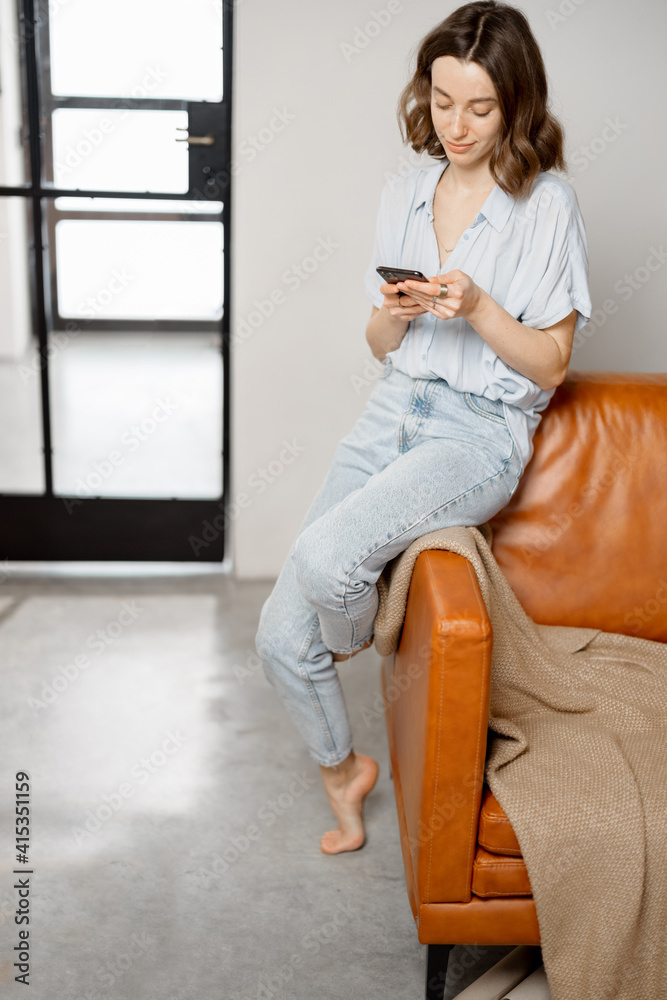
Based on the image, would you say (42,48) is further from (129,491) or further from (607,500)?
(607,500)

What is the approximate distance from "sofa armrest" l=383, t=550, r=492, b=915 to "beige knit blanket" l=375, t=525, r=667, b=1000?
0.24 feet

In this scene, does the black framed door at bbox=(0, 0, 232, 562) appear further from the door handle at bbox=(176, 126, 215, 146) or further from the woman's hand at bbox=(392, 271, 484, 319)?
the woman's hand at bbox=(392, 271, 484, 319)

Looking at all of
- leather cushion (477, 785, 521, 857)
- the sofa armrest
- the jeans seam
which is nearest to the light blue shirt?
the sofa armrest

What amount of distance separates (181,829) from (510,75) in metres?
1.59

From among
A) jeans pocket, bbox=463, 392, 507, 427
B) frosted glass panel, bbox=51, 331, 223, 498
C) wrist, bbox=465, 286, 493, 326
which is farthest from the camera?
frosted glass panel, bbox=51, 331, 223, 498

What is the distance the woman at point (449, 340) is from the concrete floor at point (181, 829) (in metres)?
0.26

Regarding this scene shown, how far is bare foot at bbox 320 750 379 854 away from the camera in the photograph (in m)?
1.90

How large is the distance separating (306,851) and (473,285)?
A: 118cm

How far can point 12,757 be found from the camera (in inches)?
84.0

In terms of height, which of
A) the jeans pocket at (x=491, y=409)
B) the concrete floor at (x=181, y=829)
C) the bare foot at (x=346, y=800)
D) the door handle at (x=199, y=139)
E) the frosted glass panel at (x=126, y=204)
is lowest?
the concrete floor at (x=181, y=829)

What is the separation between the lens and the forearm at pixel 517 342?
5.21 ft

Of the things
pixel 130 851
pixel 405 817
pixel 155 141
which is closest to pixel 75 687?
pixel 130 851

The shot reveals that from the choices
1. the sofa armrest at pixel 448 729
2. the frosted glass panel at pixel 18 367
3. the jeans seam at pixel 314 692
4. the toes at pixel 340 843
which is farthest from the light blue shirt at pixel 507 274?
the frosted glass panel at pixel 18 367

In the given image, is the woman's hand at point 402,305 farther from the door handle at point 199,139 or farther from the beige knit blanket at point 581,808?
the door handle at point 199,139
